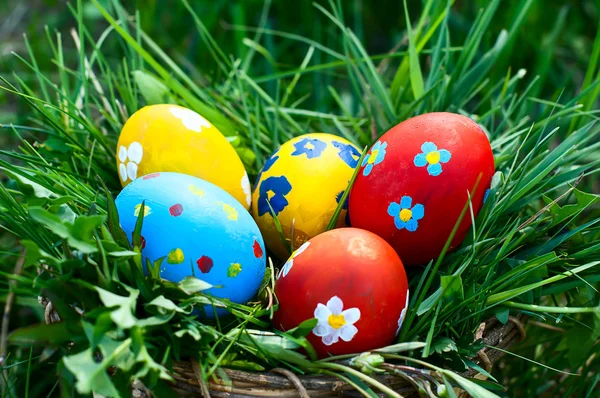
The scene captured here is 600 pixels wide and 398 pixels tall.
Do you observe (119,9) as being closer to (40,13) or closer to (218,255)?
(218,255)

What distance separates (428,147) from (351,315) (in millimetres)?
307

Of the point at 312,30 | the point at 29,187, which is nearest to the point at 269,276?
the point at 29,187

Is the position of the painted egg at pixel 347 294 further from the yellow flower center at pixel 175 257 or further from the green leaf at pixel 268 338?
the yellow flower center at pixel 175 257

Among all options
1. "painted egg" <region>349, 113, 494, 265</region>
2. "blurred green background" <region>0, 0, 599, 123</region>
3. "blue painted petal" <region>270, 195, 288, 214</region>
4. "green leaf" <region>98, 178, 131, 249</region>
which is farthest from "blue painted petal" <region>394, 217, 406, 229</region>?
"blurred green background" <region>0, 0, 599, 123</region>

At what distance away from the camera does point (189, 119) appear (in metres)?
1.17

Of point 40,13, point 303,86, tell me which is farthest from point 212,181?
point 40,13

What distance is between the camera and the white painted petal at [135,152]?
1141 millimetres

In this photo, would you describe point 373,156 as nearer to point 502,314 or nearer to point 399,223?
point 399,223

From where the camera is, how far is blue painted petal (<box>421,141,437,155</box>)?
1.04 m

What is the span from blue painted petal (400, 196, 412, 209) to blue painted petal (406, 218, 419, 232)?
0.02 metres

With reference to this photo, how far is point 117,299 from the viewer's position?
799 mm

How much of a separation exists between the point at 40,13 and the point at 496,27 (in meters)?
1.64

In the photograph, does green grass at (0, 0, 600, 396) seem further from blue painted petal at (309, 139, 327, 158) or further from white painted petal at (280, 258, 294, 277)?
blue painted petal at (309, 139, 327, 158)

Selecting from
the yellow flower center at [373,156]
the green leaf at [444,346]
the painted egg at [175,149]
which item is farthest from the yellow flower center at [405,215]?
the painted egg at [175,149]
